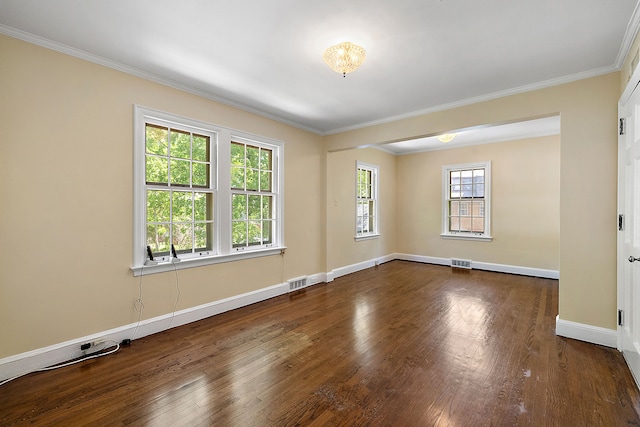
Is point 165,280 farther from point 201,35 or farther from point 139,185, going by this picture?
point 201,35

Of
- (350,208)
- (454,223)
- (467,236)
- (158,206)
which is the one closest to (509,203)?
(467,236)

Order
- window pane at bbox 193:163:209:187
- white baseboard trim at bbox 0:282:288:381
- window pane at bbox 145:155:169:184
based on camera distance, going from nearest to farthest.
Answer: white baseboard trim at bbox 0:282:288:381 → window pane at bbox 145:155:169:184 → window pane at bbox 193:163:209:187

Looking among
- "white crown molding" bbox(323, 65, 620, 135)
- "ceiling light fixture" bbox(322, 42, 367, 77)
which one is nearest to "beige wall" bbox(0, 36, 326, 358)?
"ceiling light fixture" bbox(322, 42, 367, 77)

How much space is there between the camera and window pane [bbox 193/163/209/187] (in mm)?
3525

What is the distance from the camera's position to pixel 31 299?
2375 millimetres

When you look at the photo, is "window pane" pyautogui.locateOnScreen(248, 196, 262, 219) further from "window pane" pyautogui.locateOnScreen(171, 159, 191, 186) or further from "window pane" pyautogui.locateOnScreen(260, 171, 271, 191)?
"window pane" pyautogui.locateOnScreen(171, 159, 191, 186)

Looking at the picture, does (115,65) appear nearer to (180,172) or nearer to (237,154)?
(180,172)

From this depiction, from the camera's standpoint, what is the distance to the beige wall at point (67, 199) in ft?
7.54

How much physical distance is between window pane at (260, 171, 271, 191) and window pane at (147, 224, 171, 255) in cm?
151

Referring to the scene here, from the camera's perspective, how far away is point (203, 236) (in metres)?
3.66

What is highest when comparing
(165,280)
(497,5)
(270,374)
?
(497,5)

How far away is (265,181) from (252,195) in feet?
1.16

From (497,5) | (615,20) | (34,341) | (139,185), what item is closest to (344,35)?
(497,5)

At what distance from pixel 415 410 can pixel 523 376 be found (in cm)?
107
